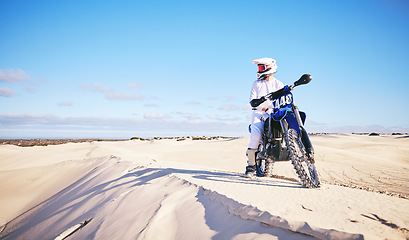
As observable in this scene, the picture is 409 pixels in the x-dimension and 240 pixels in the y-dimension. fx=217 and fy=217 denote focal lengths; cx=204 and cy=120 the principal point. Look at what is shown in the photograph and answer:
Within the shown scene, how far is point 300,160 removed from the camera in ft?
11.0

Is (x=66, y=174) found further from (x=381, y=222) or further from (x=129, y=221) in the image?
(x=381, y=222)

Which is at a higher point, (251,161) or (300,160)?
(300,160)

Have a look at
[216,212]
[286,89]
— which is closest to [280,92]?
[286,89]

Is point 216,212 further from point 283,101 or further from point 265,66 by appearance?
point 265,66

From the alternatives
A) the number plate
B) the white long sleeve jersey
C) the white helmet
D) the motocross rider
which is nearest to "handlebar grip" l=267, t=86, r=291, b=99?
the number plate

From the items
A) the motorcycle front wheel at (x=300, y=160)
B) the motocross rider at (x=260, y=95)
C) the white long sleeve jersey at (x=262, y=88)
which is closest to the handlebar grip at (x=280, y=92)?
the motocross rider at (x=260, y=95)

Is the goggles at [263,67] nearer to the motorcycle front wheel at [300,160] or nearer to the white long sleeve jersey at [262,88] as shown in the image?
the white long sleeve jersey at [262,88]

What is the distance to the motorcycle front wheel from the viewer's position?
3303 millimetres

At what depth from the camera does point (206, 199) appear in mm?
2617

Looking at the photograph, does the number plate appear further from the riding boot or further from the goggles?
the riding boot

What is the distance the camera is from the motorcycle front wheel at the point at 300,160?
3.30 meters

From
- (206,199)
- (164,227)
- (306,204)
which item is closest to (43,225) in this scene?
(164,227)

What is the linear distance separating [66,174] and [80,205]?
5.21m

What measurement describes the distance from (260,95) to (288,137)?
1213 millimetres
